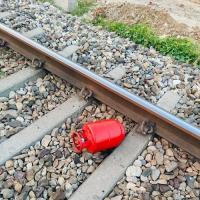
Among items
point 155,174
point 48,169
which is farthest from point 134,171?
point 48,169

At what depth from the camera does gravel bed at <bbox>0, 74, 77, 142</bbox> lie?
3684 millimetres

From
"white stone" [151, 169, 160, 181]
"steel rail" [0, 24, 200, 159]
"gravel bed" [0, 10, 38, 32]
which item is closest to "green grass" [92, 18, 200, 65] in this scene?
"gravel bed" [0, 10, 38, 32]

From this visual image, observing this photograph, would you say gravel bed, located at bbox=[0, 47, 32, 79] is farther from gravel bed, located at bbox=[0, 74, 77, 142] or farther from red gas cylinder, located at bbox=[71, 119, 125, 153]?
red gas cylinder, located at bbox=[71, 119, 125, 153]

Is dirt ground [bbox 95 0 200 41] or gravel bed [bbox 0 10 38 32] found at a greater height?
gravel bed [bbox 0 10 38 32]

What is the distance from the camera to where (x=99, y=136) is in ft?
10.9

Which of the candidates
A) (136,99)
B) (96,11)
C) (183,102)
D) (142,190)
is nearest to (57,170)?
(142,190)

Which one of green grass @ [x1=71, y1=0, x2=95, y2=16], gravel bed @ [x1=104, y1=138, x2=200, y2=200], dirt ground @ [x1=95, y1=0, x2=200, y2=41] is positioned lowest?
green grass @ [x1=71, y1=0, x2=95, y2=16]

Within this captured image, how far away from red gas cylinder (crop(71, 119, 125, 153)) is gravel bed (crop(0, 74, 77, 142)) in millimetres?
582

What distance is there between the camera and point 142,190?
3.15m

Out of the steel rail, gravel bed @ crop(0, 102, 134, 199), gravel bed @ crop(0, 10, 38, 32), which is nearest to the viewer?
gravel bed @ crop(0, 102, 134, 199)

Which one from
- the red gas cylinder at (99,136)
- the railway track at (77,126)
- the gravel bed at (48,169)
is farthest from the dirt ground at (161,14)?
the gravel bed at (48,169)

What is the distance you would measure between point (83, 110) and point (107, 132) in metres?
0.62

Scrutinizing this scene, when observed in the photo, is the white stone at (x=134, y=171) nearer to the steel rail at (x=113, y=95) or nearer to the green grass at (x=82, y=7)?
the steel rail at (x=113, y=95)

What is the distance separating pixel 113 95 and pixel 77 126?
48 cm
